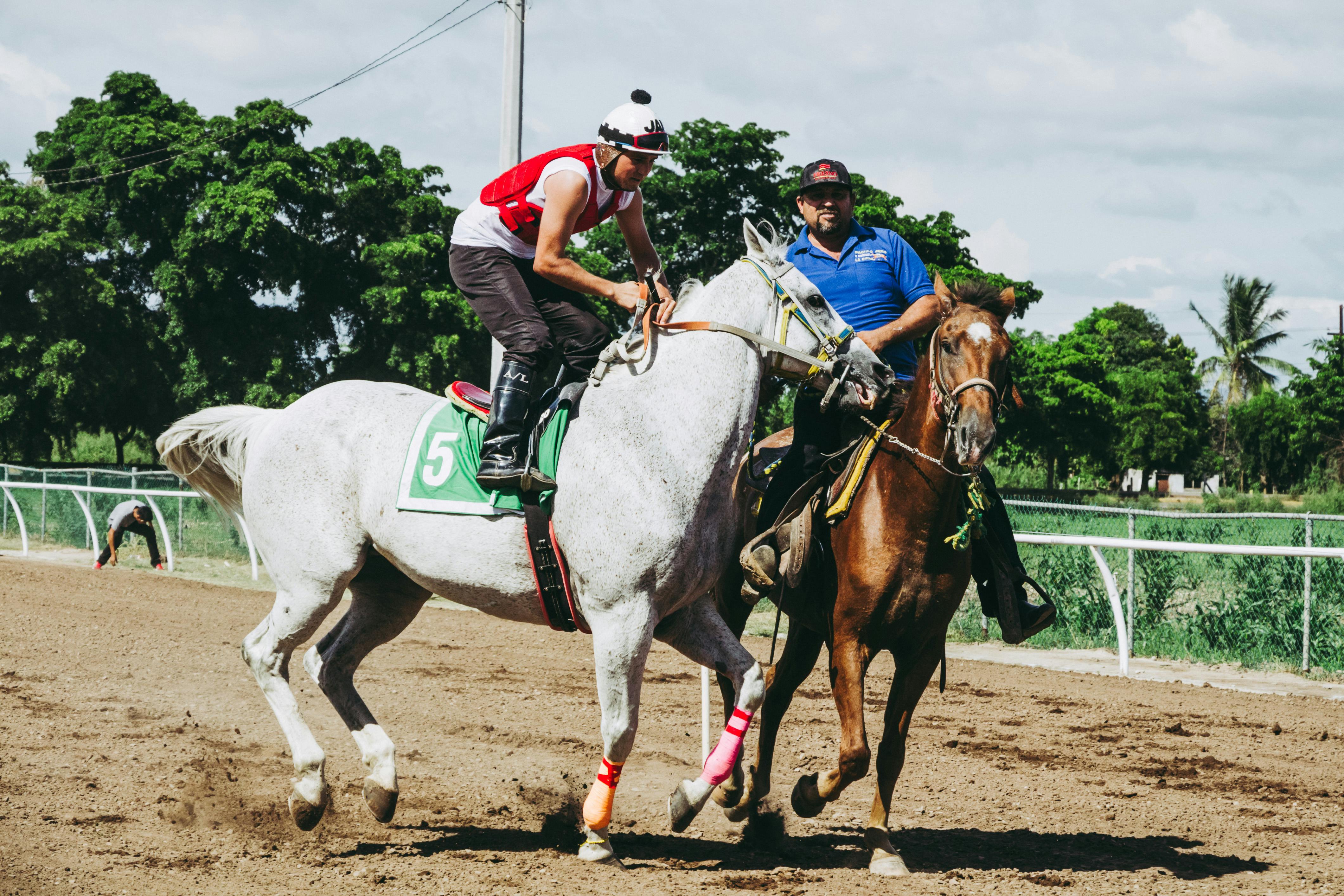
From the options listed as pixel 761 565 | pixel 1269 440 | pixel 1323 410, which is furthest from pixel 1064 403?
pixel 761 565

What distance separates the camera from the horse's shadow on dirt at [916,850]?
5.04 metres

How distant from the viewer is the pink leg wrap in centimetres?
463

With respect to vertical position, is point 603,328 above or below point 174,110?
below

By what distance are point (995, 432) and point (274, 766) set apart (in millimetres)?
4417

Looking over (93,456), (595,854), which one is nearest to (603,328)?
(595,854)

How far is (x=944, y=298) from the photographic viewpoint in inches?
192

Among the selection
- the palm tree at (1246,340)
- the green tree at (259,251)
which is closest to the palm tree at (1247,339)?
the palm tree at (1246,340)

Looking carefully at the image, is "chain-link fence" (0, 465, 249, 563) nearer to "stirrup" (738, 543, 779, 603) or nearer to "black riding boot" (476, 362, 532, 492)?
"black riding boot" (476, 362, 532, 492)

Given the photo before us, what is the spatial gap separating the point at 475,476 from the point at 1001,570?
8.03ft

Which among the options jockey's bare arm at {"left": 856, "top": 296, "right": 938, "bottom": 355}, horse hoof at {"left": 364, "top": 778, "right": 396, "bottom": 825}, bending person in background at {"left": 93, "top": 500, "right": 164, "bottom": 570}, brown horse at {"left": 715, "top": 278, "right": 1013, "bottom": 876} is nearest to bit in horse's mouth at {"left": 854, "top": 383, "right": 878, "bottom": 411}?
brown horse at {"left": 715, "top": 278, "right": 1013, "bottom": 876}

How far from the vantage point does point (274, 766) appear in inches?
256

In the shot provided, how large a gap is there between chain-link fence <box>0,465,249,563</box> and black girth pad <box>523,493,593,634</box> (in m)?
13.5

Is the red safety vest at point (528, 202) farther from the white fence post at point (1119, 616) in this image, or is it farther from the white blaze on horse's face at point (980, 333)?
the white fence post at point (1119, 616)

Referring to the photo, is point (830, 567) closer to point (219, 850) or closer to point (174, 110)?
point (219, 850)
